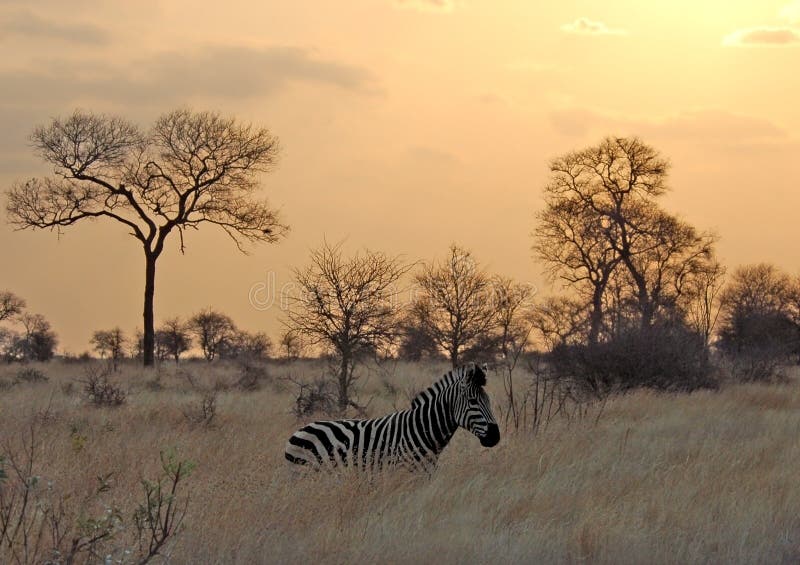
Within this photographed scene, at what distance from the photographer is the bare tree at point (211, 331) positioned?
57.4 m

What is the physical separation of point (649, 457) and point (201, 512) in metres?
5.65

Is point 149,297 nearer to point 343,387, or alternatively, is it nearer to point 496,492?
point 343,387

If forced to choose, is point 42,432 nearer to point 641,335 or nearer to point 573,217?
point 641,335

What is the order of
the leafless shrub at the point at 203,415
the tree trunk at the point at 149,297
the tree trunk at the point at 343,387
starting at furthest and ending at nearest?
the tree trunk at the point at 149,297
the tree trunk at the point at 343,387
the leafless shrub at the point at 203,415

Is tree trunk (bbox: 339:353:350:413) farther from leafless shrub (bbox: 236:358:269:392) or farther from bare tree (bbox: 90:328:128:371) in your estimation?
bare tree (bbox: 90:328:128:371)

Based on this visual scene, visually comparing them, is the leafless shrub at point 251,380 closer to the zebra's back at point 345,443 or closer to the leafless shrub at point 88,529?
the zebra's back at point 345,443

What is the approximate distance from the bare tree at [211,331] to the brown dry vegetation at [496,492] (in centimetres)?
4233

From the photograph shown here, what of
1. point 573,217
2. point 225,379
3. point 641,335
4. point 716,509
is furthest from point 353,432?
point 573,217

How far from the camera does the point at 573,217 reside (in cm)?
3919

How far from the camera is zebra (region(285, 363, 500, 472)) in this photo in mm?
8898

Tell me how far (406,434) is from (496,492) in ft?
3.28

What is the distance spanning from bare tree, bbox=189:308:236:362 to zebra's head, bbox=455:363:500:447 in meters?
49.0

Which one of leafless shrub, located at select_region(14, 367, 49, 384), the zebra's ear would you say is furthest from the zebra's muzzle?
leafless shrub, located at select_region(14, 367, 49, 384)

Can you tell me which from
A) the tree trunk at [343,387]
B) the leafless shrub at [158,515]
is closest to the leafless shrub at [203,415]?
the tree trunk at [343,387]
